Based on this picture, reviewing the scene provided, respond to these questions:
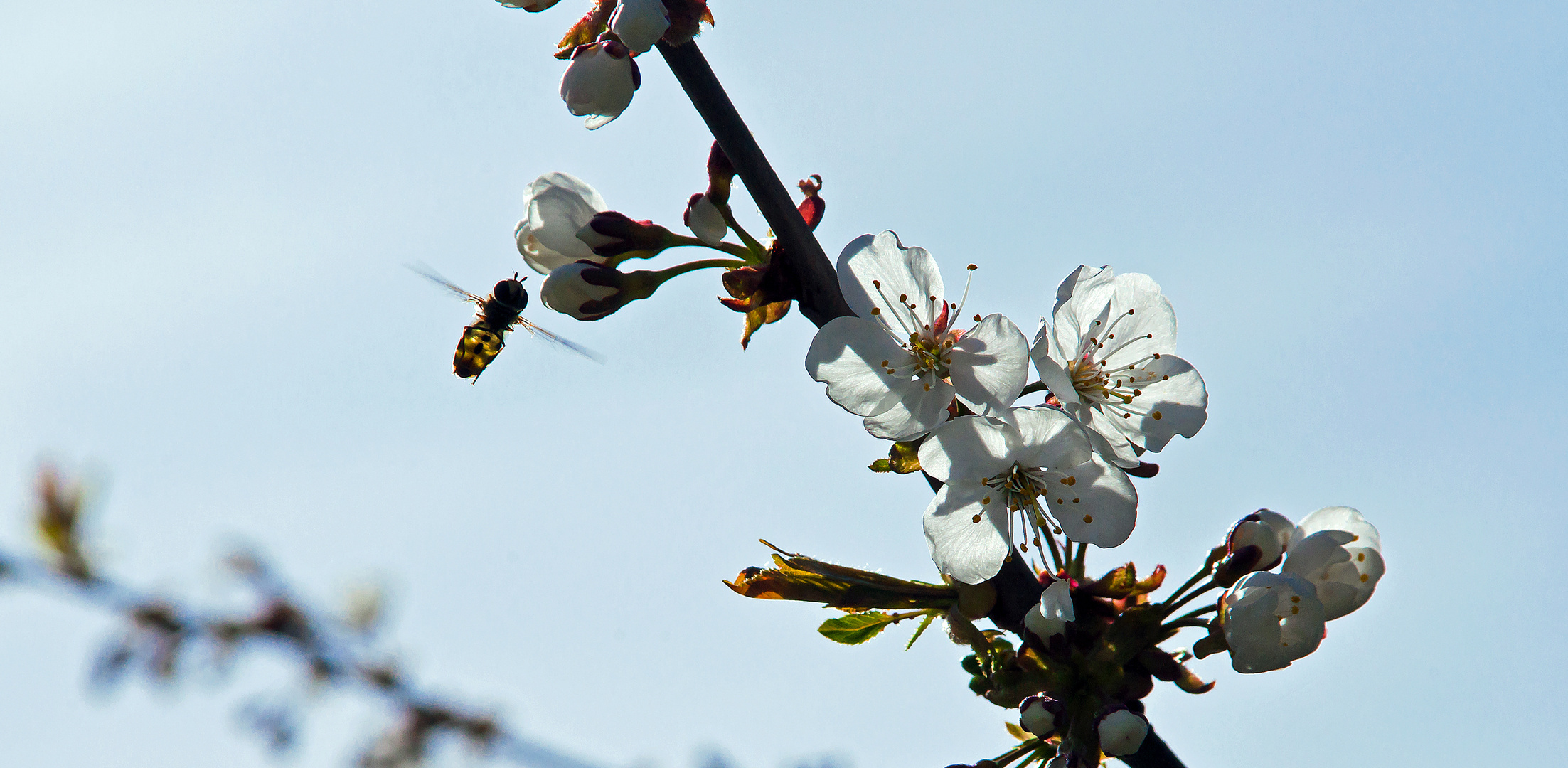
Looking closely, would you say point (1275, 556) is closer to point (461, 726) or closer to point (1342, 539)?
point (1342, 539)

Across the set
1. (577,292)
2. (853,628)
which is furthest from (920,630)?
(577,292)

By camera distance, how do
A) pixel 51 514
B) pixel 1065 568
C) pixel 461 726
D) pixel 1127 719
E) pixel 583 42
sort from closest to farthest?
pixel 1127 719 < pixel 583 42 < pixel 1065 568 < pixel 461 726 < pixel 51 514

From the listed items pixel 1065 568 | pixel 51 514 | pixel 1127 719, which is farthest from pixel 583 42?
pixel 51 514

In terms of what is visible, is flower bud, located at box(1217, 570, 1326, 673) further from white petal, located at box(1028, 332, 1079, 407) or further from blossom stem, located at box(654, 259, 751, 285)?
blossom stem, located at box(654, 259, 751, 285)

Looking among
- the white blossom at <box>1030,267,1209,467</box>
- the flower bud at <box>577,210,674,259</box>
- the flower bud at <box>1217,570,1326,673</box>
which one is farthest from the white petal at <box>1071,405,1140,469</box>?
the flower bud at <box>577,210,674,259</box>

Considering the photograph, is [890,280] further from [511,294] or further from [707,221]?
[511,294]

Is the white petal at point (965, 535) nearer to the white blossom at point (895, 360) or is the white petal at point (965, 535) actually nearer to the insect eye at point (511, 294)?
the white blossom at point (895, 360)

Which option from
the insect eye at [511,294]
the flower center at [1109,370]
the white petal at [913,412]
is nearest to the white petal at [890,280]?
the white petal at [913,412]
